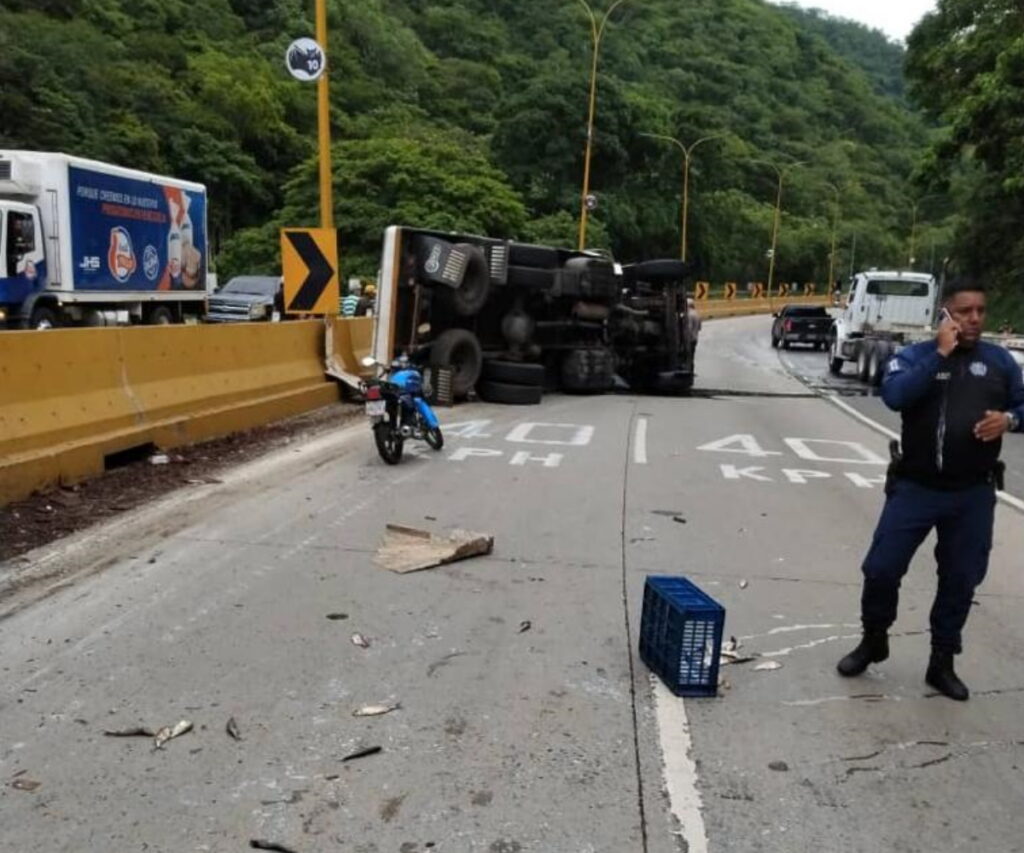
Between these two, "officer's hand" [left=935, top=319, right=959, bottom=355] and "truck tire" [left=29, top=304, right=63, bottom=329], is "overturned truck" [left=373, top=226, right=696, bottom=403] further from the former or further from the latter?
"officer's hand" [left=935, top=319, right=959, bottom=355]

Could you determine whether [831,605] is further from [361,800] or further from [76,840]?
[76,840]

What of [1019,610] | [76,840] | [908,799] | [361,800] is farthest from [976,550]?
[76,840]

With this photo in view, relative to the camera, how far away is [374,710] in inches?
167

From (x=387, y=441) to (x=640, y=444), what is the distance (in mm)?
3395

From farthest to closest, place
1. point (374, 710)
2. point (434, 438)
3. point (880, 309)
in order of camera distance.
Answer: point (880, 309), point (434, 438), point (374, 710)

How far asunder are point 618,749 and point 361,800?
1.02m

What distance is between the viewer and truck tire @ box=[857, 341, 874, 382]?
76.5 ft

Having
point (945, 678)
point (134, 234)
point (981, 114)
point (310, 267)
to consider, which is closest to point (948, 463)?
point (945, 678)

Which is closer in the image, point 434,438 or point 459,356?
point 434,438

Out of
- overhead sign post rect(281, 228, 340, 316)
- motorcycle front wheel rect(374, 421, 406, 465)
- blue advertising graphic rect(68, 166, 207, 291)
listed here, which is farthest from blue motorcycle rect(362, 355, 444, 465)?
blue advertising graphic rect(68, 166, 207, 291)

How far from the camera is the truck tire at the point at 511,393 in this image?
1562cm

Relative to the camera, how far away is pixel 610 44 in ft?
311

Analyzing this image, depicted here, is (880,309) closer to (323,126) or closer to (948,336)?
(323,126)

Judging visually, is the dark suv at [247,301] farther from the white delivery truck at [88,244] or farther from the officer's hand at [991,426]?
the officer's hand at [991,426]
